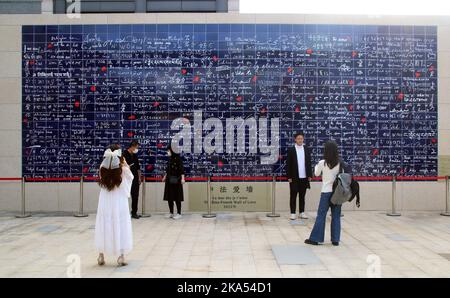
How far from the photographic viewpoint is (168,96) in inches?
400

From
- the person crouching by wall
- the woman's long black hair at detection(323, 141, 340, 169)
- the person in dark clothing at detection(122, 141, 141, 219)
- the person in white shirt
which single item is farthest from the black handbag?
the woman's long black hair at detection(323, 141, 340, 169)

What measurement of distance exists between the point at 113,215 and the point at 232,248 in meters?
1.90

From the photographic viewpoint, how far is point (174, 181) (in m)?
9.38

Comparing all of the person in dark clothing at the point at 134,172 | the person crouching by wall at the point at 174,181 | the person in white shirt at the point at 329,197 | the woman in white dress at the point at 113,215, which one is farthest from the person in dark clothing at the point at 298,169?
the woman in white dress at the point at 113,215

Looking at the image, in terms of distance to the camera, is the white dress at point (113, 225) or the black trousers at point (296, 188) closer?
the white dress at point (113, 225)

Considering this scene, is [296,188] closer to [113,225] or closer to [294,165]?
[294,165]

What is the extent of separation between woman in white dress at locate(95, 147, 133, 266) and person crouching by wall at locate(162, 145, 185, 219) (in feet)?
12.2

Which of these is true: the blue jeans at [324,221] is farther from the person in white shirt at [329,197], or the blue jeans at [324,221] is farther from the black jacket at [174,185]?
the black jacket at [174,185]

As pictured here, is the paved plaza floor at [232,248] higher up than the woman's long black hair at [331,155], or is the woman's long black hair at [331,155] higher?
the woman's long black hair at [331,155]

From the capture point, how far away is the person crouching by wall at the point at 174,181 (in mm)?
9414

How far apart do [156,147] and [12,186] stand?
3.34 metres

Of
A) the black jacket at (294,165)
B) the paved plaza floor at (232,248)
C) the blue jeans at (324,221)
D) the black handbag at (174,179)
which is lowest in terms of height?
the paved plaza floor at (232,248)

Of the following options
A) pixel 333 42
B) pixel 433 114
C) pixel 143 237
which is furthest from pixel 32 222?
pixel 433 114

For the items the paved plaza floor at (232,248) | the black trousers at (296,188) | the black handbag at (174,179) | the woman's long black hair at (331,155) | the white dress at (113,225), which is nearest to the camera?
the paved plaza floor at (232,248)
